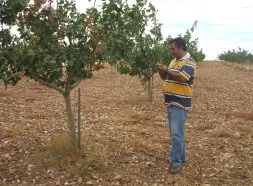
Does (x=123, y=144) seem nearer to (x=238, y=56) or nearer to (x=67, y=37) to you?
(x=67, y=37)

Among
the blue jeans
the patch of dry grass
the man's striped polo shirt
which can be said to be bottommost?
the patch of dry grass

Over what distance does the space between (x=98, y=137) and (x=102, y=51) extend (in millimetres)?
2660

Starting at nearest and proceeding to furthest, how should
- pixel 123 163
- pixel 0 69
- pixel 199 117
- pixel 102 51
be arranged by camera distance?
pixel 0 69
pixel 102 51
pixel 123 163
pixel 199 117

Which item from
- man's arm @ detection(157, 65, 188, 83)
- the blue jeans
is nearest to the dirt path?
the blue jeans

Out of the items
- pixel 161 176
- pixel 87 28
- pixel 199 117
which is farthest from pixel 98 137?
pixel 199 117

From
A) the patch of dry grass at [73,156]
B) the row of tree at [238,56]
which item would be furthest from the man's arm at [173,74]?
the row of tree at [238,56]

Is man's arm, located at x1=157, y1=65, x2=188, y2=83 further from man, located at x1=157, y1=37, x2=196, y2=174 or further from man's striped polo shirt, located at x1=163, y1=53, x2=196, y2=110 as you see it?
man's striped polo shirt, located at x1=163, y1=53, x2=196, y2=110

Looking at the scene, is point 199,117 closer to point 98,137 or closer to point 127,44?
point 98,137

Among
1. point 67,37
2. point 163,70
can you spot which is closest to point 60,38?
point 67,37

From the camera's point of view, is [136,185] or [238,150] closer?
[136,185]

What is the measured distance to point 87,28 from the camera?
6.43 metres

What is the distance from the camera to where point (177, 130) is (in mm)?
6293

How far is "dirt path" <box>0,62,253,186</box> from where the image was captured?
646 centimetres

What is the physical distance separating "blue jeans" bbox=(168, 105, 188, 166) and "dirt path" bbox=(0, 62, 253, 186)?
1.12 feet
